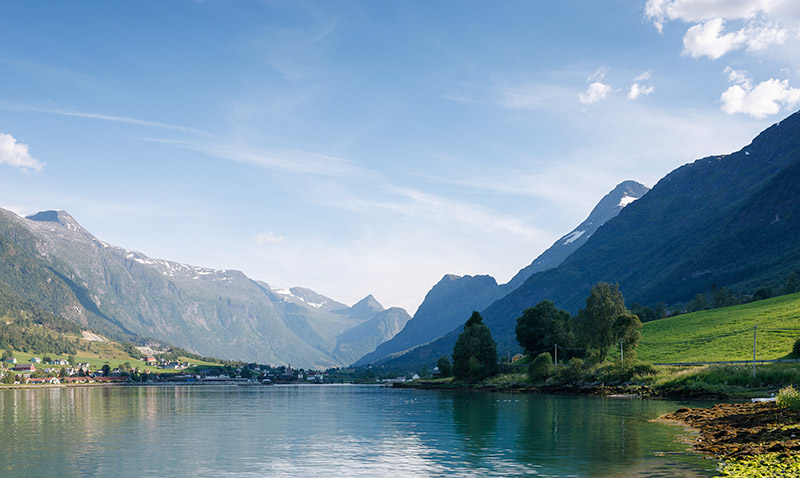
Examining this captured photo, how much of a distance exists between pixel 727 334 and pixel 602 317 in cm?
2720

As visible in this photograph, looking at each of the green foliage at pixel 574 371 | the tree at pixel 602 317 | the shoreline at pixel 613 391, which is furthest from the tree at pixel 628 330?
the shoreline at pixel 613 391

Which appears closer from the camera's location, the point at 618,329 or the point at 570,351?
the point at 618,329

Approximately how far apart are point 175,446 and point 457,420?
120 feet

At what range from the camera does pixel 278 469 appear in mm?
43188

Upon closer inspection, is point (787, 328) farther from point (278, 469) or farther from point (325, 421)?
point (278, 469)

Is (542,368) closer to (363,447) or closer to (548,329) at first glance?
(548,329)

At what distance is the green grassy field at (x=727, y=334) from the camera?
126 metres

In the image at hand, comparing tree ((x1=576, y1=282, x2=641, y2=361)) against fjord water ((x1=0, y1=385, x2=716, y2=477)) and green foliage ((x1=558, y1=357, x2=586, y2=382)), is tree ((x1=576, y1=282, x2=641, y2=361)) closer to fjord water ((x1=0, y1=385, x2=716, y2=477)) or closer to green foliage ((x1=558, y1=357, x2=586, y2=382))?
green foliage ((x1=558, y1=357, x2=586, y2=382))

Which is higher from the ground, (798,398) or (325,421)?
(798,398)

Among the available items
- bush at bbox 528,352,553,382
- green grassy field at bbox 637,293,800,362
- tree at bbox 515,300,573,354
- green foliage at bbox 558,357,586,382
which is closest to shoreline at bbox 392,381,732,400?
bush at bbox 528,352,553,382

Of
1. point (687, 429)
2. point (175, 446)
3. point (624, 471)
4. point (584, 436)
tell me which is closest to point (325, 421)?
point (175, 446)

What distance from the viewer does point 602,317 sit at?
156 meters

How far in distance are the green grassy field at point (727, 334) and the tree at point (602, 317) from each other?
356 inches

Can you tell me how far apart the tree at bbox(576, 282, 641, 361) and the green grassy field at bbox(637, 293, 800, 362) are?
29.6 feet
